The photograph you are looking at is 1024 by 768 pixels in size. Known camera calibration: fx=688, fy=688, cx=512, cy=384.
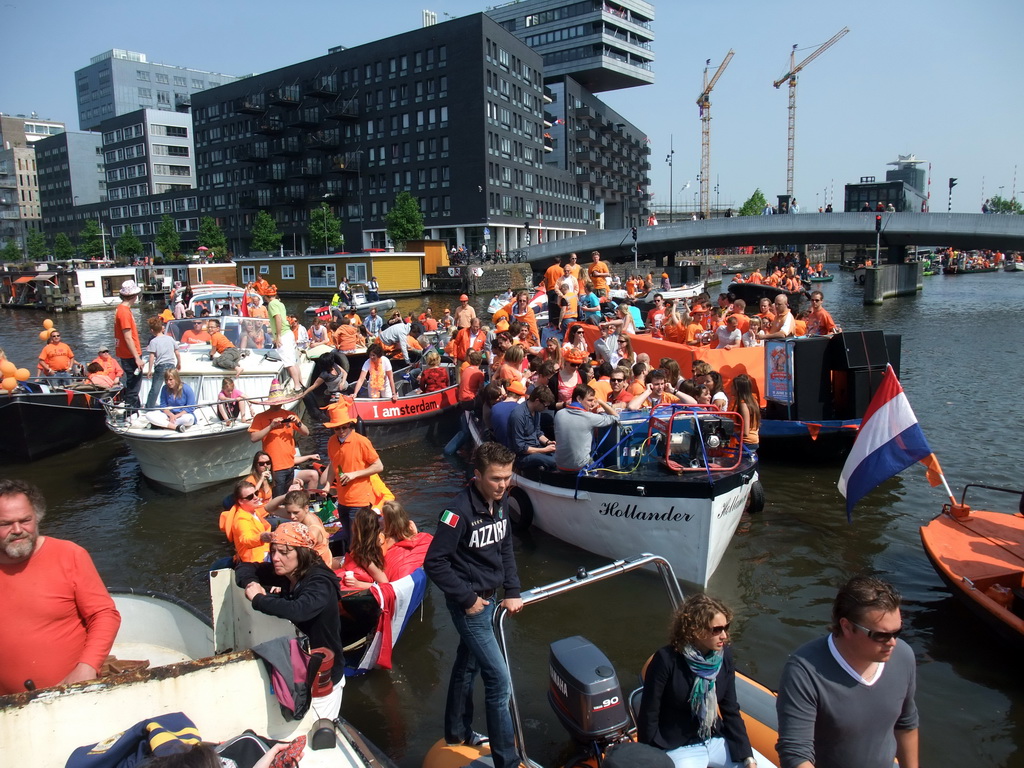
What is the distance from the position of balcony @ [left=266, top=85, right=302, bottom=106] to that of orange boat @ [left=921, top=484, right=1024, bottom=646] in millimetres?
81070

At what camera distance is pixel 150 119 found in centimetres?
10519

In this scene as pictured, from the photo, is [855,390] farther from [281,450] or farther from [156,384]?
[156,384]

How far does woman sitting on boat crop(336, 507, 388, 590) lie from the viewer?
665cm

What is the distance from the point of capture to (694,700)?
3.74 meters

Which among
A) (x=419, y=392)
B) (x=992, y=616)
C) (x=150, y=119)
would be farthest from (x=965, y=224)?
(x=150, y=119)

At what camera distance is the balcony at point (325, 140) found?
74312 mm

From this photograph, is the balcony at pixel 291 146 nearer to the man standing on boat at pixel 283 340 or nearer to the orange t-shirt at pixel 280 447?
the man standing on boat at pixel 283 340

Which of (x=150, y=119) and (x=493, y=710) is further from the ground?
(x=150, y=119)

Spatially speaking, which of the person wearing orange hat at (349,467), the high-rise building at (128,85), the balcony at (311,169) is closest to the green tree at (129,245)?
the balcony at (311,169)

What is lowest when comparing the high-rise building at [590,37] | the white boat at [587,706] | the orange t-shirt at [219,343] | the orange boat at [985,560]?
the orange boat at [985,560]

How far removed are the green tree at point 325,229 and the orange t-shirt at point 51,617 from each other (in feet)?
228

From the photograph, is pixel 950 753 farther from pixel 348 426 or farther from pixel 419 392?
pixel 419 392

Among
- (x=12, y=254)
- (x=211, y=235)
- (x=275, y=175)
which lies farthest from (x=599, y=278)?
(x=12, y=254)

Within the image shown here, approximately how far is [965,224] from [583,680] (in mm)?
51272
